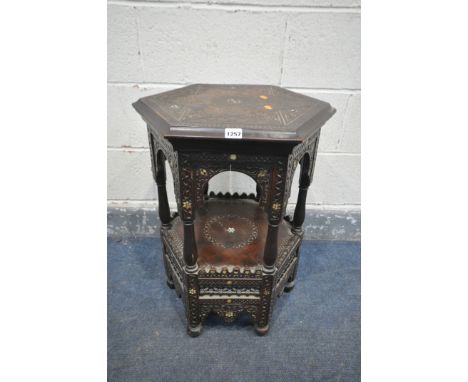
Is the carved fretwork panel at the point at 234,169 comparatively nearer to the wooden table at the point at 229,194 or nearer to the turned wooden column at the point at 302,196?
the wooden table at the point at 229,194

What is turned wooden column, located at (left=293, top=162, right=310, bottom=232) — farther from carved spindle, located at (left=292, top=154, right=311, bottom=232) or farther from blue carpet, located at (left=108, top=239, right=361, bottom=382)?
blue carpet, located at (left=108, top=239, right=361, bottom=382)

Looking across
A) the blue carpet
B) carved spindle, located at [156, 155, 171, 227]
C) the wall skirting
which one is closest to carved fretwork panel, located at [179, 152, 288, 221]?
carved spindle, located at [156, 155, 171, 227]

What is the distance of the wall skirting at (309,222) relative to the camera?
6.31 feet

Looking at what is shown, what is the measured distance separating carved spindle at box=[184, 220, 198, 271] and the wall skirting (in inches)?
31.0

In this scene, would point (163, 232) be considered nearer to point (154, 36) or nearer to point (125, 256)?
point (125, 256)

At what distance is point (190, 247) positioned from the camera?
3.84ft

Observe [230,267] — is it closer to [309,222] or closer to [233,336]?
[233,336]

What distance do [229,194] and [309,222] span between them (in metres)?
0.61

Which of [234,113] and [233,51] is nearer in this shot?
[234,113]

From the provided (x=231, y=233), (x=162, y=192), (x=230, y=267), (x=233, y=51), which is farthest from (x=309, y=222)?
(x=233, y=51)

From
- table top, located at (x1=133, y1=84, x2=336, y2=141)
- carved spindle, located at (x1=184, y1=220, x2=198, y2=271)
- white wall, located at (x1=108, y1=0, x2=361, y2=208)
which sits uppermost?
white wall, located at (x1=108, y1=0, x2=361, y2=208)

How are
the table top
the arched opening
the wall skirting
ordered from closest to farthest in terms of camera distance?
the table top < the arched opening < the wall skirting

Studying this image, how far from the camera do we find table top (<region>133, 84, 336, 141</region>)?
88cm

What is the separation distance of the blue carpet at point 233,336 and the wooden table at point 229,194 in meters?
0.09
